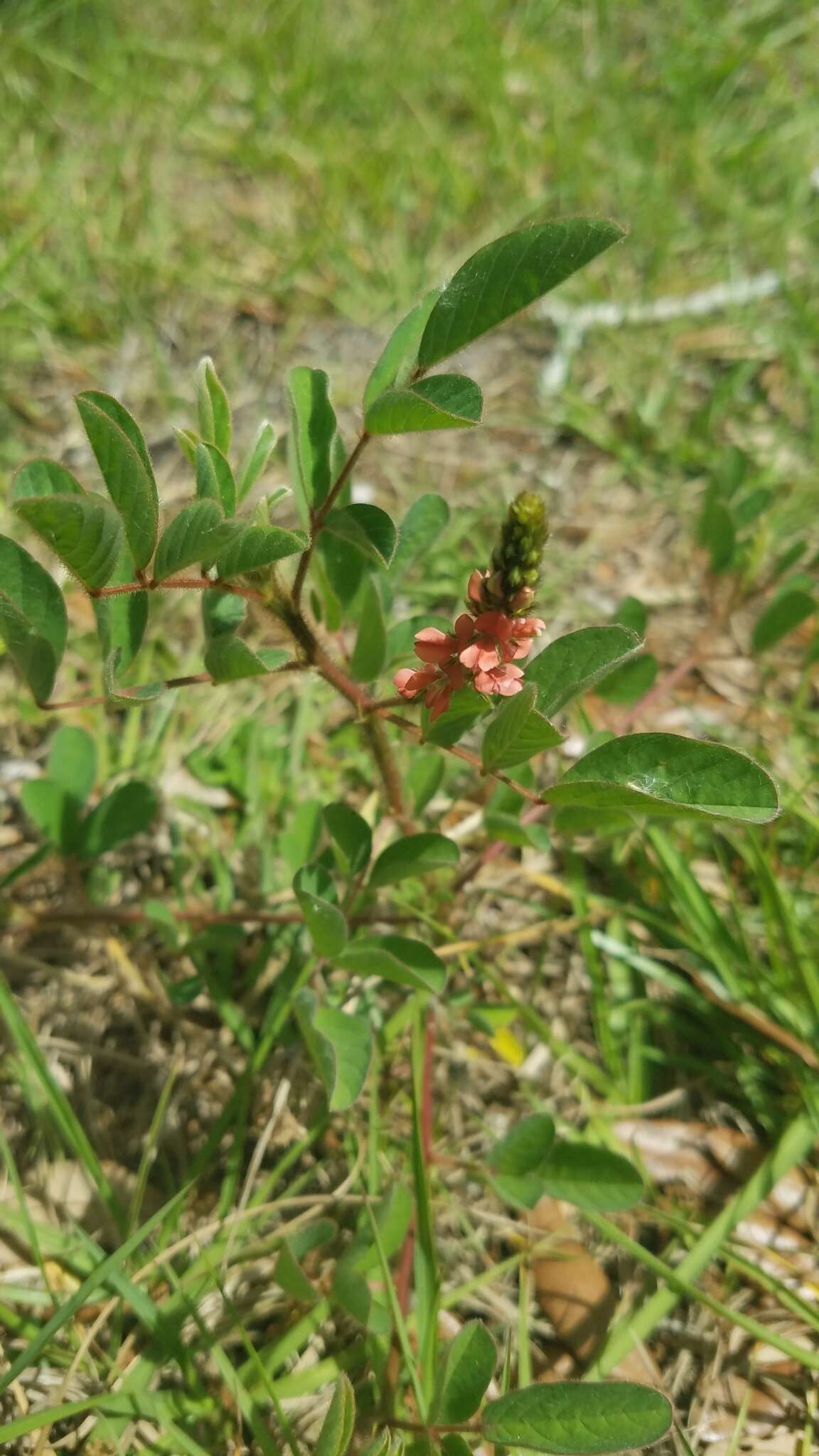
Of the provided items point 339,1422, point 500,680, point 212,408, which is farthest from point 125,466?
point 339,1422

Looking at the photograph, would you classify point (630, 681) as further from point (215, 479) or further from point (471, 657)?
point (215, 479)

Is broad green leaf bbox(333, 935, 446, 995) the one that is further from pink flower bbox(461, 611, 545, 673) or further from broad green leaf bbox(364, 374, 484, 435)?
broad green leaf bbox(364, 374, 484, 435)

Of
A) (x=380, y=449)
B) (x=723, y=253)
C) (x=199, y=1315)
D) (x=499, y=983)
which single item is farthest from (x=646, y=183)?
(x=199, y=1315)

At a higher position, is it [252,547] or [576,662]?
[252,547]

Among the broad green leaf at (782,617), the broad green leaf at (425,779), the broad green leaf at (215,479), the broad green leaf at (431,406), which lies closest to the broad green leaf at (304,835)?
the broad green leaf at (425,779)

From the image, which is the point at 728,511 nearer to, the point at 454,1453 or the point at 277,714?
the point at 277,714

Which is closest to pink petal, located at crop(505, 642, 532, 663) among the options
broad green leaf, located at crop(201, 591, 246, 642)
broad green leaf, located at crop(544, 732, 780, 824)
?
broad green leaf, located at crop(544, 732, 780, 824)
